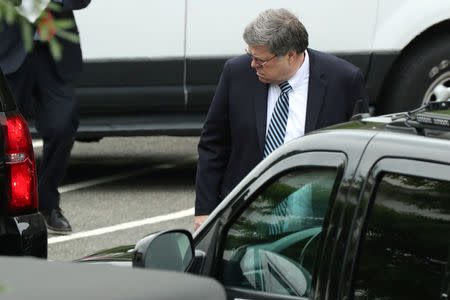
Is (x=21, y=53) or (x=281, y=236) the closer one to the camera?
(x=281, y=236)

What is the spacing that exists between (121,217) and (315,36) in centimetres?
173

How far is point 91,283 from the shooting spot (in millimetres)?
1997

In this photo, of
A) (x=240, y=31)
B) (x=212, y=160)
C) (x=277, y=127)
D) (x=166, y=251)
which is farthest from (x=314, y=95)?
(x=240, y=31)

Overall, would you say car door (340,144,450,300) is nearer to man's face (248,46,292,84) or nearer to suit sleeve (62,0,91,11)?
man's face (248,46,292,84)

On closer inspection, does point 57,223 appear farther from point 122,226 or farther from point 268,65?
point 268,65

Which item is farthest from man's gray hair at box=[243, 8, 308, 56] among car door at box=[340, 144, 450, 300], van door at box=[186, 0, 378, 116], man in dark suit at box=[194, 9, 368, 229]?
van door at box=[186, 0, 378, 116]

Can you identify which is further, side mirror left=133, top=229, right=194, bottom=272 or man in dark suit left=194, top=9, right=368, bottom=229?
man in dark suit left=194, top=9, right=368, bottom=229

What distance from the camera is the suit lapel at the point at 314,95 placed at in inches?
197

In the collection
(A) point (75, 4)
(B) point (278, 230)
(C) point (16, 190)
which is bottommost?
(C) point (16, 190)

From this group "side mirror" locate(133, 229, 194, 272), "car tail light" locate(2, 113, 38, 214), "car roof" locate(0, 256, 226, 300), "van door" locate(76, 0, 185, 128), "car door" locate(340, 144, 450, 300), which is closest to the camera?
"car roof" locate(0, 256, 226, 300)

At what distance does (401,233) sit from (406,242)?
0.02m

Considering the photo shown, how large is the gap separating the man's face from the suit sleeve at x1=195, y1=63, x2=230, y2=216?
289mm

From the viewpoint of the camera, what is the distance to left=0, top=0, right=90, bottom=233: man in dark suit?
309 inches

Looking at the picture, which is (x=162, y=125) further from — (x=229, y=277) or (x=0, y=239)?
(x=229, y=277)
